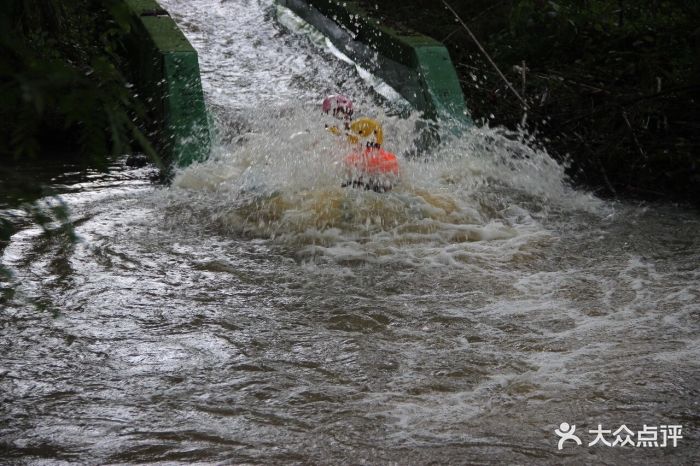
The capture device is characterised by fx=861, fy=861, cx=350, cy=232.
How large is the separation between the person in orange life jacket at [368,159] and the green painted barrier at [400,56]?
1.31m

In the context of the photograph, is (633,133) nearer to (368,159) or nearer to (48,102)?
(368,159)

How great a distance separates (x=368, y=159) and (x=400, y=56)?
2.77m

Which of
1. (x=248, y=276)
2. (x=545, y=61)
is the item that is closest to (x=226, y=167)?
(x=248, y=276)

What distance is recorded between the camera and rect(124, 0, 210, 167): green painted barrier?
770 cm

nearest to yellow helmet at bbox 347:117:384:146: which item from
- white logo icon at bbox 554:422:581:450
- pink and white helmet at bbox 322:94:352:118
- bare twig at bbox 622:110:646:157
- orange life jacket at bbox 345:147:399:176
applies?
orange life jacket at bbox 345:147:399:176

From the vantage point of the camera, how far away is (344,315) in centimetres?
476

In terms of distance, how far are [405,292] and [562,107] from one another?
3.46m

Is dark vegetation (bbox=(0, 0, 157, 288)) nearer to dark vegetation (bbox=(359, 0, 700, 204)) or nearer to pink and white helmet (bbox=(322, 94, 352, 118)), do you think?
pink and white helmet (bbox=(322, 94, 352, 118))

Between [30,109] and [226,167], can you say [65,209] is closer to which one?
[30,109]

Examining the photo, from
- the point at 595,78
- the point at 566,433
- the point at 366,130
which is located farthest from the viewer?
the point at 595,78

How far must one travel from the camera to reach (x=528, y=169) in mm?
7348

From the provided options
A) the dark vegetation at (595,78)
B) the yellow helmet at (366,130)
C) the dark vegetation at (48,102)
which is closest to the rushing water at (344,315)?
the yellow helmet at (366,130)

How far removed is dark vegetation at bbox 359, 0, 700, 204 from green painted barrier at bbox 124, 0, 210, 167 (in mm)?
2671

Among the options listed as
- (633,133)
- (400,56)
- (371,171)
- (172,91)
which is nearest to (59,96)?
(371,171)
